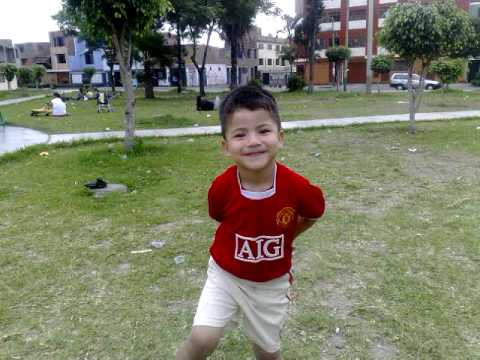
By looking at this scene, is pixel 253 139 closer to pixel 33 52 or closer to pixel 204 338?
pixel 204 338

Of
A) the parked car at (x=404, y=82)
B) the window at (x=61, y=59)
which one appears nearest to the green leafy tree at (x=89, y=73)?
the window at (x=61, y=59)

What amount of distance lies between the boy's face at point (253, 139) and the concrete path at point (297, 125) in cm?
966

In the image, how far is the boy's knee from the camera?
6.88 ft

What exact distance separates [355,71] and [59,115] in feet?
136

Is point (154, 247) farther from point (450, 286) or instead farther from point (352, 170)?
point (352, 170)

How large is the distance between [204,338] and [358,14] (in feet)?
175

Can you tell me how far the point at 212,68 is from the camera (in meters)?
71.1

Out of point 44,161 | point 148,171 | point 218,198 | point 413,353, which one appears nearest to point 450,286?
point 413,353

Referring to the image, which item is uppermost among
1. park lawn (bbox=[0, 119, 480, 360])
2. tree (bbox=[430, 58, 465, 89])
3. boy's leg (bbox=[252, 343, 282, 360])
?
tree (bbox=[430, 58, 465, 89])

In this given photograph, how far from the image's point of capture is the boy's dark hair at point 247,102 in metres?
2.07

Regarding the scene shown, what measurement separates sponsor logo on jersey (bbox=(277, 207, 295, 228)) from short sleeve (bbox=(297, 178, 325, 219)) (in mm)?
57

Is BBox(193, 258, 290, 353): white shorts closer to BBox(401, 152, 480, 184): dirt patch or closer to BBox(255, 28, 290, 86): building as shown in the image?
BBox(401, 152, 480, 184): dirt patch

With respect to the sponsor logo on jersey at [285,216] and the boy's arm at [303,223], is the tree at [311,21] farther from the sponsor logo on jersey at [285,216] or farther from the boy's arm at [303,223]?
the sponsor logo on jersey at [285,216]

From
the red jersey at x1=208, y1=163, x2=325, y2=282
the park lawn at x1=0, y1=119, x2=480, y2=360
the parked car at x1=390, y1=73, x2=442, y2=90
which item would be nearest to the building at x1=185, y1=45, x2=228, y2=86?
the parked car at x1=390, y1=73, x2=442, y2=90
